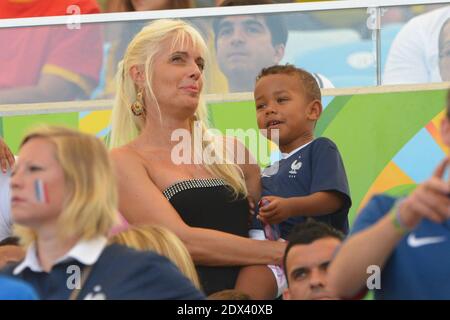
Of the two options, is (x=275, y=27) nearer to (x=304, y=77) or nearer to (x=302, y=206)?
(x=304, y=77)

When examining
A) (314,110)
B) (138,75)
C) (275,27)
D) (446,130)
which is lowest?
(446,130)

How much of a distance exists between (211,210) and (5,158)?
0.82 meters

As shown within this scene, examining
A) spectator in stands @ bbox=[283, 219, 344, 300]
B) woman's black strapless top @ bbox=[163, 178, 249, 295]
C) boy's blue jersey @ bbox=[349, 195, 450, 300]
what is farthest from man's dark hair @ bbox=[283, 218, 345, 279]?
boy's blue jersey @ bbox=[349, 195, 450, 300]

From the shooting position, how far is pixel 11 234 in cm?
410

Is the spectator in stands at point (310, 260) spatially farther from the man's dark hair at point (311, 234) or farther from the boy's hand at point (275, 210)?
the boy's hand at point (275, 210)

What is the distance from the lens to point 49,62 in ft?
15.7

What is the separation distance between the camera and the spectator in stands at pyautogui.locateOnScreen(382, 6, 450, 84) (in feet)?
15.2

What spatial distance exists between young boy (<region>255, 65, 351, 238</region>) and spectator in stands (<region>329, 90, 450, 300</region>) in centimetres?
98

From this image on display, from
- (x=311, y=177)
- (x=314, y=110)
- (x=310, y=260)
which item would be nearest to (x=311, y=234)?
(x=310, y=260)

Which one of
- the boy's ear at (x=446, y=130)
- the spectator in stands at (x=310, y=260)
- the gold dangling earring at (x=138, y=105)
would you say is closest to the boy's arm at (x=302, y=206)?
the spectator in stands at (x=310, y=260)

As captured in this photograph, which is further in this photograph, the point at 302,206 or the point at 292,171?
the point at 292,171

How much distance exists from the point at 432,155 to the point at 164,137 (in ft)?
3.51

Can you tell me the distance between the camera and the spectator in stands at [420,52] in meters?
4.63

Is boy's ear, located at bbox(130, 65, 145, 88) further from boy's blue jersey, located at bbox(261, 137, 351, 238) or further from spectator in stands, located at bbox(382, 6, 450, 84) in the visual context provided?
spectator in stands, located at bbox(382, 6, 450, 84)
